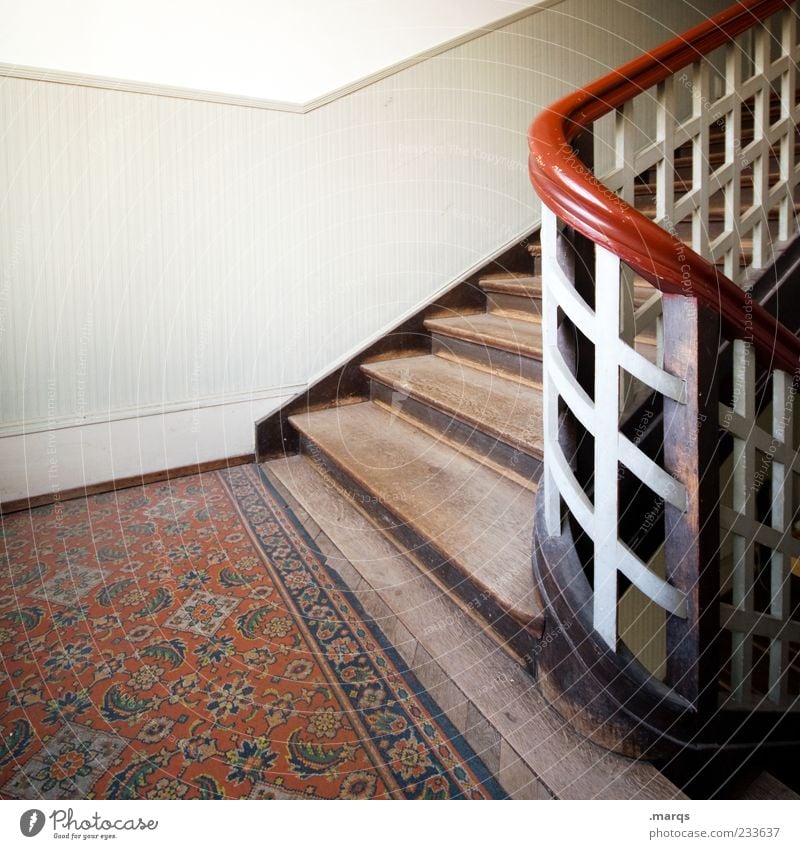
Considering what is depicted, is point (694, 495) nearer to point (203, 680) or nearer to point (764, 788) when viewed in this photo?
point (764, 788)

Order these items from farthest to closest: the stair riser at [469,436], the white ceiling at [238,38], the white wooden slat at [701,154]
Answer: the white ceiling at [238,38]
the stair riser at [469,436]
the white wooden slat at [701,154]

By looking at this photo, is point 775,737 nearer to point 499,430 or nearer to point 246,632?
point 499,430

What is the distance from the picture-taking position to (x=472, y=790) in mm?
795

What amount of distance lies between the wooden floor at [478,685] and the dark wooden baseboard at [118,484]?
70 centimetres

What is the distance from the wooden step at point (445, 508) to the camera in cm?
102

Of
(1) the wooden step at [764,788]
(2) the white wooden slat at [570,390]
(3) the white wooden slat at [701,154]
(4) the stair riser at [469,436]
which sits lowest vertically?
(1) the wooden step at [764,788]

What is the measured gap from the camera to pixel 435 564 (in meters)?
1.21

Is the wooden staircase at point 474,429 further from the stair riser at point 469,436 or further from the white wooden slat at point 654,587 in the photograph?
the white wooden slat at point 654,587

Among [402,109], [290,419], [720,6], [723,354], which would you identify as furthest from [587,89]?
[720,6]

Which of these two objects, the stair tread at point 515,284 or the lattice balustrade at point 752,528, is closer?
the lattice balustrade at point 752,528

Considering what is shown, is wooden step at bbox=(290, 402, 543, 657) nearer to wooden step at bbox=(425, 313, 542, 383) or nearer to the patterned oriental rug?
the patterned oriental rug

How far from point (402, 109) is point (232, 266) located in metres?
0.81

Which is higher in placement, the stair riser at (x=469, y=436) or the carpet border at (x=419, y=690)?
the stair riser at (x=469, y=436)
